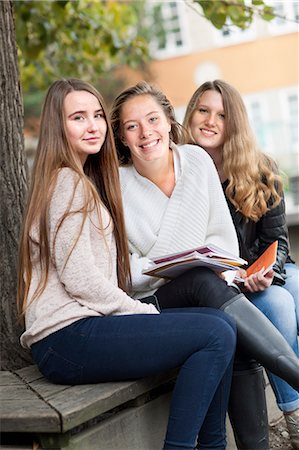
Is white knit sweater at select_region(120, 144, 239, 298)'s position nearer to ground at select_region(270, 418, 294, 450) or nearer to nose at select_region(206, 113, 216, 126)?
nose at select_region(206, 113, 216, 126)

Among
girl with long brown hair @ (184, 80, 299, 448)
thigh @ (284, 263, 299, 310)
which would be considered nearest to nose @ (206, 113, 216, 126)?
girl with long brown hair @ (184, 80, 299, 448)

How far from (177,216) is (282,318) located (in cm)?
66

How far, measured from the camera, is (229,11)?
5539 mm

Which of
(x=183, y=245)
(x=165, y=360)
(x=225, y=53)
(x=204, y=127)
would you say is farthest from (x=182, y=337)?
(x=225, y=53)

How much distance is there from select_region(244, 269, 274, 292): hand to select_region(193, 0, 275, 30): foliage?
7.09ft

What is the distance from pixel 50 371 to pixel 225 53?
1962 cm

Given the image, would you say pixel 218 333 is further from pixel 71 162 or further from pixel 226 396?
pixel 71 162

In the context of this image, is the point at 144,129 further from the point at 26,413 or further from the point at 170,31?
the point at 170,31

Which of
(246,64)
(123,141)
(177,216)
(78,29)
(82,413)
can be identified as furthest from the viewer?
(246,64)

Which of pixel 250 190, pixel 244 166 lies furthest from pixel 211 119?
pixel 250 190

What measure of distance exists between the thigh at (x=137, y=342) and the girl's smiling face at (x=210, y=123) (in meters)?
Answer: 1.38

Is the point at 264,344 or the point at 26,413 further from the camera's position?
the point at 264,344

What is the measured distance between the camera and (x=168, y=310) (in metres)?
3.36

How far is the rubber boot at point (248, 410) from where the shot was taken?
130 inches
